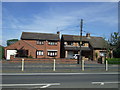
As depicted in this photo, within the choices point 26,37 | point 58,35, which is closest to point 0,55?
point 26,37

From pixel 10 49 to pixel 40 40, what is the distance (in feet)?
26.3

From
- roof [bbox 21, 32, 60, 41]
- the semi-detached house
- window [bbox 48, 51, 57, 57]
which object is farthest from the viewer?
window [bbox 48, 51, 57, 57]

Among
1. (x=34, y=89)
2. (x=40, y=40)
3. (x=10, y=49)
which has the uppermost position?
(x=40, y=40)

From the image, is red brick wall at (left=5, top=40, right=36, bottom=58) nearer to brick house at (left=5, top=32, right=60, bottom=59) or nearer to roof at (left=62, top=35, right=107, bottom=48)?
brick house at (left=5, top=32, right=60, bottom=59)

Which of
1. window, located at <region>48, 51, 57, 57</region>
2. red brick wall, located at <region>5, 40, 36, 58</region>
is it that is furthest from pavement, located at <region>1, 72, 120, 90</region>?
window, located at <region>48, 51, 57, 57</region>

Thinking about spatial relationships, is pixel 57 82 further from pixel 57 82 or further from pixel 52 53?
pixel 52 53

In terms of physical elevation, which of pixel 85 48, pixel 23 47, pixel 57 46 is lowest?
→ pixel 85 48

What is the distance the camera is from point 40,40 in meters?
37.0

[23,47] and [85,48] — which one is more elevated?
[23,47]

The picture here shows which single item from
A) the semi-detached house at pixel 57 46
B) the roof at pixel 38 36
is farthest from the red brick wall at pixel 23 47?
the roof at pixel 38 36

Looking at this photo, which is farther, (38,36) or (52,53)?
(38,36)

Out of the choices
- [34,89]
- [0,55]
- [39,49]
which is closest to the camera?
[34,89]

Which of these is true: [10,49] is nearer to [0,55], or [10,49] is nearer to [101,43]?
[0,55]

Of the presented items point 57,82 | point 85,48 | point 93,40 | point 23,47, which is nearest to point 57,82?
point 57,82
